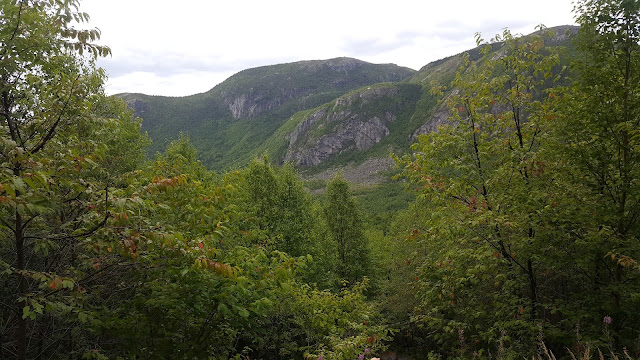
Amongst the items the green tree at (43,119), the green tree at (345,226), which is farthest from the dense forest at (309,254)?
the green tree at (345,226)

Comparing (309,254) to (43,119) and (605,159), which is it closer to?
(43,119)

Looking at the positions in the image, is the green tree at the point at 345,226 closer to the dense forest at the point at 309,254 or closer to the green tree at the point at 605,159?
the dense forest at the point at 309,254

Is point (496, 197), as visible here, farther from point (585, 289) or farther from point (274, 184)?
point (274, 184)

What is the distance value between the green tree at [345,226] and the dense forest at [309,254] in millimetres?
15508

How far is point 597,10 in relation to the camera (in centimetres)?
771

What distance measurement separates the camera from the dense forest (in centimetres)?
438

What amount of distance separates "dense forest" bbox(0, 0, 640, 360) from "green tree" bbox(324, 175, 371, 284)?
50.9 feet

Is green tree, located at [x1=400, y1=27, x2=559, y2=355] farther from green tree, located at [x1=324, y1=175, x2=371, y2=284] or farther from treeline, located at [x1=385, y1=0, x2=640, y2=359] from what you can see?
green tree, located at [x1=324, y1=175, x2=371, y2=284]

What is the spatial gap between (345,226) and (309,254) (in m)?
19.5

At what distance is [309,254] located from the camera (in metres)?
8.70

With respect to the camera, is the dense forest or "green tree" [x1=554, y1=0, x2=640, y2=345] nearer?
the dense forest

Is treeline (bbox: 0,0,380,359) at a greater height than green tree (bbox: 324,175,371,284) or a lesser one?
greater

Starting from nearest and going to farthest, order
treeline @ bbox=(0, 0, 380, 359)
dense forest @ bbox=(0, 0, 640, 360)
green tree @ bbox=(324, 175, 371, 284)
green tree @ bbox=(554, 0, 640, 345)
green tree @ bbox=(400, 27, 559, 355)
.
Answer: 1. treeline @ bbox=(0, 0, 380, 359)
2. dense forest @ bbox=(0, 0, 640, 360)
3. green tree @ bbox=(554, 0, 640, 345)
4. green tree @ bbox=(400, 27, 559, 355)
5. green tree @ bbox=(324, 175, 371, 284)

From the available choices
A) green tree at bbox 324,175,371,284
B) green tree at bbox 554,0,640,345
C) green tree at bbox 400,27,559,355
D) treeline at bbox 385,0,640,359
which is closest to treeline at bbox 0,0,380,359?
A: green tree at bbox 400,27,559,355
